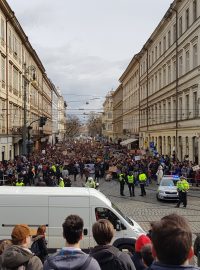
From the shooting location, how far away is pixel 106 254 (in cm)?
458

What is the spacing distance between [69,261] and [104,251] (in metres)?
0.80

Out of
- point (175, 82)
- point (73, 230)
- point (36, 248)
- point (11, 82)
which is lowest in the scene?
point (36, 248)

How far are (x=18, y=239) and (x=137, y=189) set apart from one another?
84.3 feet

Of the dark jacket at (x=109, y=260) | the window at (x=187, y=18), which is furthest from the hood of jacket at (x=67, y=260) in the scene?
the window at (x=187, y=18)

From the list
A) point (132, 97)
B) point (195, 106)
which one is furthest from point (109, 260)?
point (132, 97)

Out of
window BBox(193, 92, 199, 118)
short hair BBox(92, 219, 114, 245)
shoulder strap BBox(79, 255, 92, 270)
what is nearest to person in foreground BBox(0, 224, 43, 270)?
short hair BBox(92, 219, 114, 245)

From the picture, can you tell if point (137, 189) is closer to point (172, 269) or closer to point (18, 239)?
point (18, 239)

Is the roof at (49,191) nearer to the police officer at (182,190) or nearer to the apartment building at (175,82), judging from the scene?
the police officer at (182,190)

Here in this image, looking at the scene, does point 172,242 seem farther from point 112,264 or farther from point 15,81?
point 15,81

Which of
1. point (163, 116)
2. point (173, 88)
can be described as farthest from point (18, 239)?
point (163, 116)

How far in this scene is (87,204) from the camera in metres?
11.7

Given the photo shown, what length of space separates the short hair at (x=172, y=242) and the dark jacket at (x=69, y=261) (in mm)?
1052

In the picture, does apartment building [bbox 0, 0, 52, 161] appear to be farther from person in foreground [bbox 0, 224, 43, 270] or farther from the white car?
person in foreground [bbox 0, 224, 43, 270]

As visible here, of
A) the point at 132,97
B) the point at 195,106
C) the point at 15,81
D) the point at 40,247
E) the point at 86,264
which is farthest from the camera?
the point at 132,97
